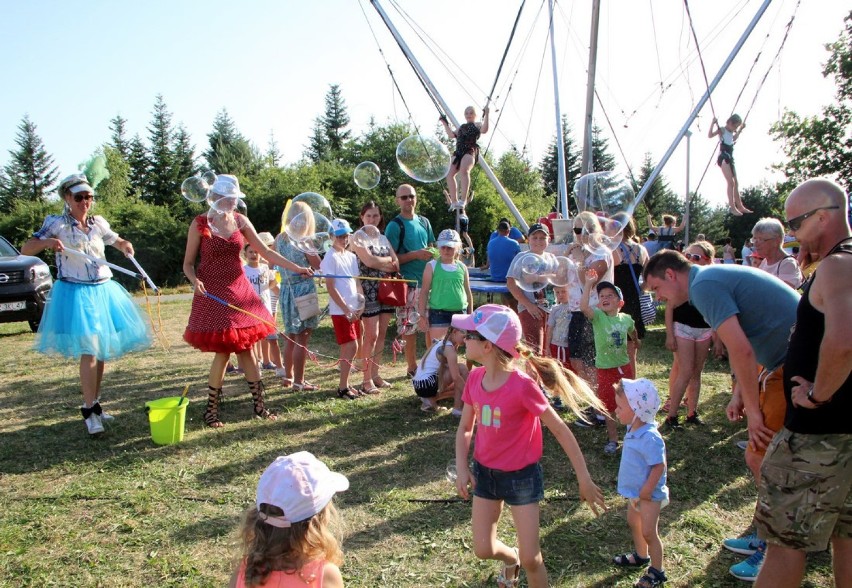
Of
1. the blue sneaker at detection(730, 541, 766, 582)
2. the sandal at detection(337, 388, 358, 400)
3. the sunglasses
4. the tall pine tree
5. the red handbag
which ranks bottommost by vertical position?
the blue sneaker at detection(730, 541, 766, 582)

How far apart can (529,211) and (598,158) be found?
35.6ft

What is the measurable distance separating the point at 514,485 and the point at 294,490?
3.92 feet

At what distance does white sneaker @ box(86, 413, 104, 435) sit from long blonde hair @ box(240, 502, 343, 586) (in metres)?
3.83

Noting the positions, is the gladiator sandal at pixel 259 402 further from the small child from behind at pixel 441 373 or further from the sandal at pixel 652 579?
the sandal at pixel 652 579

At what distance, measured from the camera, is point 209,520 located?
375 cm

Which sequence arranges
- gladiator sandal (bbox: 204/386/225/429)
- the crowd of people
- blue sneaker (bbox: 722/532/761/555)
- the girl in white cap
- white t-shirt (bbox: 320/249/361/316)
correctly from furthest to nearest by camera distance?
white t-shirt (bbox: 320/249/361/316), the girl in white cap, gladiator sandal (bbox: 204/386/225/429), blue sneaker (bbox: 722/532/761/555), the crowd of people

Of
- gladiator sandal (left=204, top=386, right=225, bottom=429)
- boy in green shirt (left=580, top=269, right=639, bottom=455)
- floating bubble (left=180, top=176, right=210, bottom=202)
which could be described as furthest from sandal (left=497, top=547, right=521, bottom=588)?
floating bubble (left=180, top=176, right=210, bottom=202)

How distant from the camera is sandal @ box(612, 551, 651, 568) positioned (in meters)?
3.22

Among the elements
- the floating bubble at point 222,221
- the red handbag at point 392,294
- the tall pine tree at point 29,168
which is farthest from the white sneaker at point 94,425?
the tall pine tree at point 29,168

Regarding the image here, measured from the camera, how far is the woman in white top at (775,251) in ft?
18.0

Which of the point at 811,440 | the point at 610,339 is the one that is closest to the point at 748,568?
the point at 811,440

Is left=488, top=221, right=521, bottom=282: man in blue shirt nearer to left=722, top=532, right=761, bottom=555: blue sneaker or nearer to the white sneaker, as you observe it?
the white sneaker

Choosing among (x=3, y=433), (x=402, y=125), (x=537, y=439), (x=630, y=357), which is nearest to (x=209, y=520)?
(x=537, y=439)

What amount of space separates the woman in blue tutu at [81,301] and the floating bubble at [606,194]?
500 centimetres
